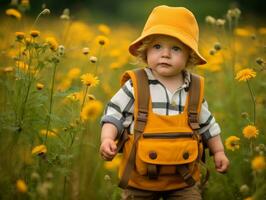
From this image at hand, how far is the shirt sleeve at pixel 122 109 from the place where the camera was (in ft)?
8.02

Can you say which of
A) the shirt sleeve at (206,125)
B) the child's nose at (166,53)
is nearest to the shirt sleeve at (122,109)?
the child's nose at (166,53)

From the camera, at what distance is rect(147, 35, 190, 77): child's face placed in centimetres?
243

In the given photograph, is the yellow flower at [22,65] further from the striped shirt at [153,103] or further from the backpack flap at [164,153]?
the backpack flap at [164,153]

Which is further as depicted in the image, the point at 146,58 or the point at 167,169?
the point at 146,58

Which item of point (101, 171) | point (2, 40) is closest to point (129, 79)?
point (101, 171)

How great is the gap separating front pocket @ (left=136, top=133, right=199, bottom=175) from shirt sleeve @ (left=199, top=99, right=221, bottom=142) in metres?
0.20

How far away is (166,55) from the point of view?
2.42 meters

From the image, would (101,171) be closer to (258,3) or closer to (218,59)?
(218,59)

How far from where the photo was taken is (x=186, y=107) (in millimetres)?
2447

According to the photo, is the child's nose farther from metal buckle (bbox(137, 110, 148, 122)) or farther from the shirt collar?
metal buckle (bbox(137, 110, 148, 122))

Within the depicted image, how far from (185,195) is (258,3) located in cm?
1727

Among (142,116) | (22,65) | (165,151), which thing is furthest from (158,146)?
(22,65)

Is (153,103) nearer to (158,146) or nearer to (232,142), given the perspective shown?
(158,146)

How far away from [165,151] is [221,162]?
34cm
